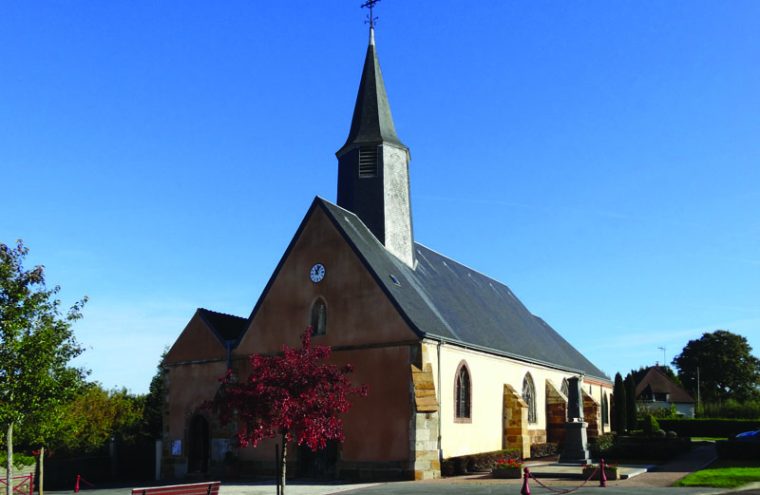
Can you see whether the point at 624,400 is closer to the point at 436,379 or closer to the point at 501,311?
the point at 501,311

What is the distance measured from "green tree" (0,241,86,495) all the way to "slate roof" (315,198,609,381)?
10.0m

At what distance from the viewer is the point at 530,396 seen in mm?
32281

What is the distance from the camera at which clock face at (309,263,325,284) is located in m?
26.2

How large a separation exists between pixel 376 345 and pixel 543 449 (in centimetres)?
1102

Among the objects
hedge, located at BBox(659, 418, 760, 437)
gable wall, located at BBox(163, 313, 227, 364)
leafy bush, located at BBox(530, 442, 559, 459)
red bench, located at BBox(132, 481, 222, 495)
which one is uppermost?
gable wall, located at BBox(163, 313, 227, 364)

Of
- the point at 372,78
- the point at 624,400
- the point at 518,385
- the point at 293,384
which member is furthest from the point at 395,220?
the point at 624,400

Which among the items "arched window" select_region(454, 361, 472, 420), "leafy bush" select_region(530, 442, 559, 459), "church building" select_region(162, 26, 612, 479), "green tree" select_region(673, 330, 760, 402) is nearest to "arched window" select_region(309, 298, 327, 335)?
"church building" select_region(162, 26, 612, 479)

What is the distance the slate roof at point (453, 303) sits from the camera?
25.1m

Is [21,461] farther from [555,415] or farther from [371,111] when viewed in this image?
[555,415]

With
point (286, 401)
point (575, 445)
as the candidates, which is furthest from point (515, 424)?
point (286, 401)

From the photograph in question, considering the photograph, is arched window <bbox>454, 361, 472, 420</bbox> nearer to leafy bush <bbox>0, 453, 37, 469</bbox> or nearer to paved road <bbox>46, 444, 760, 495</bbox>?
paved road <bbox>46, 444, 760, 495</bbox>

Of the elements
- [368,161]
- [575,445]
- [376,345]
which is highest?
[368,161]

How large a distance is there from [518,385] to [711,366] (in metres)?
73.1

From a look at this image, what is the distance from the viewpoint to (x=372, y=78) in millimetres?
31438
